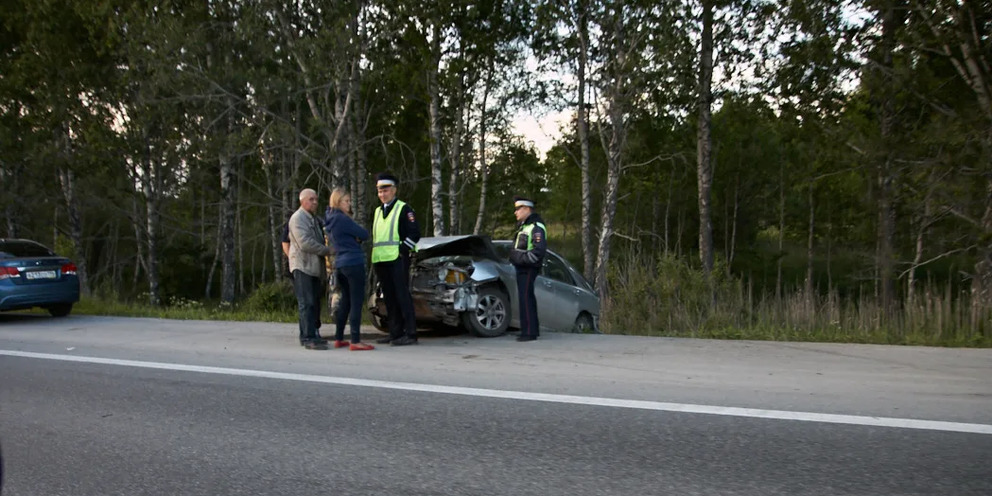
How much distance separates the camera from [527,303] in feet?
31.6

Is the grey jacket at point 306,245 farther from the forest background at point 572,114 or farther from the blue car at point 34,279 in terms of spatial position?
the blue car at point 34,279

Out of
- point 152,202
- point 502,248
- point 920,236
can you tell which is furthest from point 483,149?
point 502,248

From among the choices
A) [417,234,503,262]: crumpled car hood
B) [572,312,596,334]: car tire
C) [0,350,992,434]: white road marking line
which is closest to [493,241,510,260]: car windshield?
[417,234,503,262]: crumpled car hood

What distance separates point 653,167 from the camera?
37656mm

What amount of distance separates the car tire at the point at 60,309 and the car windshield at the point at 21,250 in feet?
3.08

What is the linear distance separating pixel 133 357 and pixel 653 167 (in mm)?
31749

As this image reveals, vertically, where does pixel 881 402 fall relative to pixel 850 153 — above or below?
below

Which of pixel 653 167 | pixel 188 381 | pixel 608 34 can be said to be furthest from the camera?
pixel 653 167

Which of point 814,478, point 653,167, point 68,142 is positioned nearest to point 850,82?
point 814,478

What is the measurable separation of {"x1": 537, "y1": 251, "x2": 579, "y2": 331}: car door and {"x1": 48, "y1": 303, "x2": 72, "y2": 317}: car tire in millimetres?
8682

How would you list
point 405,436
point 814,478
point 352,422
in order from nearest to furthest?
point 814,478, point 405,436, point 352,422

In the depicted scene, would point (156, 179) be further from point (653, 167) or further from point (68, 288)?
point (653, 167)

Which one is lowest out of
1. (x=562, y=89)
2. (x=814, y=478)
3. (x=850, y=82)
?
(x=814, y=478)

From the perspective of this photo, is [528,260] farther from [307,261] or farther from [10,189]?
[10,189]
